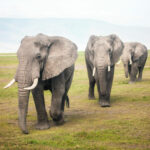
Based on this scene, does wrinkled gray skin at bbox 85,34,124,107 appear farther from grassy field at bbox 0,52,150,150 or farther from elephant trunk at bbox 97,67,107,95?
grassy field at bbox 0,52,150,150

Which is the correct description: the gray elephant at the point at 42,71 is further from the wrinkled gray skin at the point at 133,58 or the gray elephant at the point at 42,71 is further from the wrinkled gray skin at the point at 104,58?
the wrinkled gray skin at the point at 133,58

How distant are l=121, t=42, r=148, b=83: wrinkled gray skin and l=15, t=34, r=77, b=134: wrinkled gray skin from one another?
34.9ft

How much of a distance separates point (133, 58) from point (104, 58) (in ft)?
29.0

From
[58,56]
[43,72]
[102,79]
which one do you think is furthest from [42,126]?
[102,79]

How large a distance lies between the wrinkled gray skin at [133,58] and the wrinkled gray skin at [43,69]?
1063 cm

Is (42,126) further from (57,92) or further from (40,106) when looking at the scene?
(57,92)

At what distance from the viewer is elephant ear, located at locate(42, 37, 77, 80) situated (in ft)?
26.9

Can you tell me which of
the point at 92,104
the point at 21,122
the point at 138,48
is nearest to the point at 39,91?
the point at 21,122

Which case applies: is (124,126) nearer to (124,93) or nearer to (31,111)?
(31,111)

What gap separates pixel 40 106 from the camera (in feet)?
27.6

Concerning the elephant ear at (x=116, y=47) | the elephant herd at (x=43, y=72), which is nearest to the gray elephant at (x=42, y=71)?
the elephant herd at (x=43, y=72)

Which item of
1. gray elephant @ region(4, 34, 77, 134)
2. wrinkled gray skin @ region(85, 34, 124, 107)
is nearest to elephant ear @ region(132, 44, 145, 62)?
wrinkled gray skin @ region(85, 34, 124, 107)

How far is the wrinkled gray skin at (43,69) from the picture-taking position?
7.51 meters

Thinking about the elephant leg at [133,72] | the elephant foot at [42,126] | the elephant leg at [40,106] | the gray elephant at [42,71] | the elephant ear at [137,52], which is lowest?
the elephant leg at [133,72]
